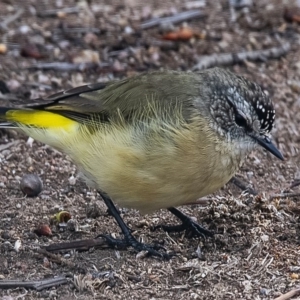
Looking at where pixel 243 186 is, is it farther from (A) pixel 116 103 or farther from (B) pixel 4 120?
(B) pixel 4 120

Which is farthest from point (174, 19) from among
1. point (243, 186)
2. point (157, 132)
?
point (157, 132)

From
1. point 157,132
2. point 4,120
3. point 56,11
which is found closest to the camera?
point 157,132

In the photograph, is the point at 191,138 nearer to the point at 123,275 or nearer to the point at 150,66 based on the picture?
the point at 123,275

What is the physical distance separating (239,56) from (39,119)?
11.7 ft

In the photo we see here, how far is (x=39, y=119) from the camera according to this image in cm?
604

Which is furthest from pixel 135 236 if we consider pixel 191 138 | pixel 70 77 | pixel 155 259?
pixel 70 77

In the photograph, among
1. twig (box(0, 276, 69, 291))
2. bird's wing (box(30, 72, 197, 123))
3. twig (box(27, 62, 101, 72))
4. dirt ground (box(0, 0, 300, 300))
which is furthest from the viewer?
twig (box(27, 62, 101, 72))

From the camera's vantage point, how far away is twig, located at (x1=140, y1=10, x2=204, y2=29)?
966 cm

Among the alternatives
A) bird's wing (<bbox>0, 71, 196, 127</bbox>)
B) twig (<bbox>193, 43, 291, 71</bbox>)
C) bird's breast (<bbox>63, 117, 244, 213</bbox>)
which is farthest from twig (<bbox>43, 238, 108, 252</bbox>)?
twig (<bbox>193, 43, 291, 71</bbox>)

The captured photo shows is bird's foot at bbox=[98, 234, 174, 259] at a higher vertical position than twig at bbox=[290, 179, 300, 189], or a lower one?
lower

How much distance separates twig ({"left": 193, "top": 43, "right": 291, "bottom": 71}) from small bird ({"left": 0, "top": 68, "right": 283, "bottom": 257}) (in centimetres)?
279

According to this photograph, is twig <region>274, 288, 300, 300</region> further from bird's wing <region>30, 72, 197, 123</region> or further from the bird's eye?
bird's wing <region>30, 72, 197, 123</region>

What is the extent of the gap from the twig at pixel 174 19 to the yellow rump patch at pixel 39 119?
373 centimetres

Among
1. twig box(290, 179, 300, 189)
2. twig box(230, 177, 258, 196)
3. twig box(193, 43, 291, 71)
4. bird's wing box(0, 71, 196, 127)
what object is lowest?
twig box(230, 177, 258, 196)
